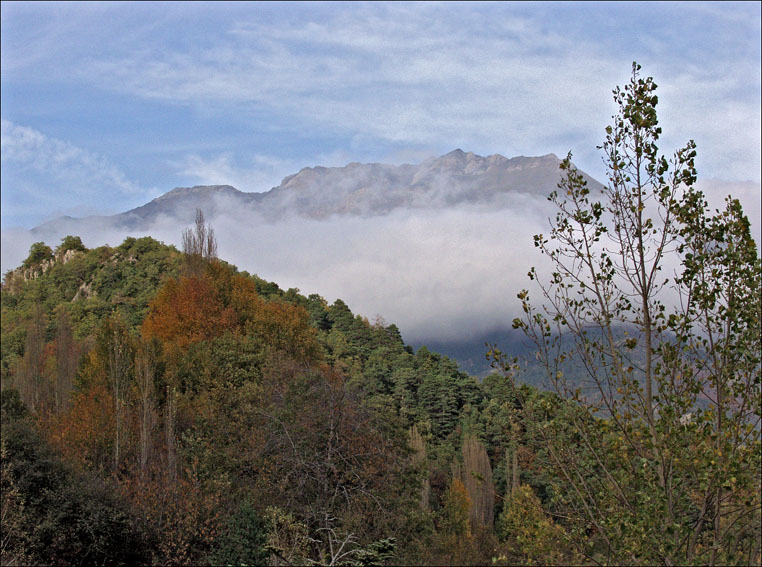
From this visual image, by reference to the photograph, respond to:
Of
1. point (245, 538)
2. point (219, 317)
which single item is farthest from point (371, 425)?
point (219, 317)

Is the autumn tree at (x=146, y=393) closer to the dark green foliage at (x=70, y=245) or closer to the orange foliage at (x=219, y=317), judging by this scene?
the orange foliage at (x=219, y=317)

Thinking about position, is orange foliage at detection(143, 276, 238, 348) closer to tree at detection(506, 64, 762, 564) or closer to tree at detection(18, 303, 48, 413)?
tree at detection(18, 303, 48, 413)

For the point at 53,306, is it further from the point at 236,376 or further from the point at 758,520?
the point at 758,520

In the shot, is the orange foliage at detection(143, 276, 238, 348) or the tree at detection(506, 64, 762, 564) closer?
the tree at detection(506, 64, 762, 564)

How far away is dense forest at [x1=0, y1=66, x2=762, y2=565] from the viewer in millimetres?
5602

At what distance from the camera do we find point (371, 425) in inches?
724

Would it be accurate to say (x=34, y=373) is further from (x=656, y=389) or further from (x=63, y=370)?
(x=656, y=389)

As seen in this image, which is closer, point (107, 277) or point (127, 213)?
point (107, 277)

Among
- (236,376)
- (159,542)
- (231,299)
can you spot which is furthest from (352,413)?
(231,299)

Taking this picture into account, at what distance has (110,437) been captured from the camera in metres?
24.8

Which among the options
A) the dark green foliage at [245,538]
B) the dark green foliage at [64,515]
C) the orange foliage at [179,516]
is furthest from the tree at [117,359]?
the dark green foliage at [245,538]

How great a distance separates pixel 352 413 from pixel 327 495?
2.02m

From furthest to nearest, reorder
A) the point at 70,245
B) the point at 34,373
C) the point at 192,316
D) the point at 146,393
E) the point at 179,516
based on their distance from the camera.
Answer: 1. the point at 70,245
2. the point at 34,373
3. the point at 192,316
4. the point at 146,393
5. the point at 179,516

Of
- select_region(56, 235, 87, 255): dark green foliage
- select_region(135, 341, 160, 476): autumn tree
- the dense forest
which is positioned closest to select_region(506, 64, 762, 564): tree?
the dense forest
